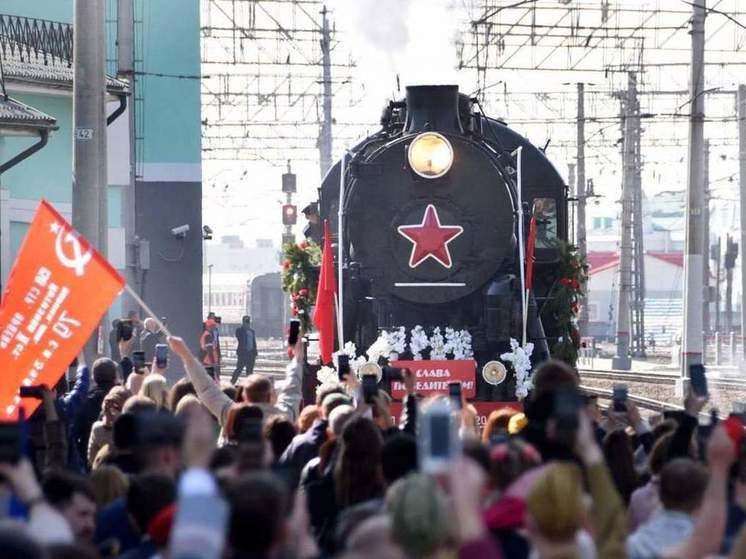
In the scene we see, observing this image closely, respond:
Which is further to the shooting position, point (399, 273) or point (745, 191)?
point (745, 191)

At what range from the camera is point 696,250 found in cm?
2600

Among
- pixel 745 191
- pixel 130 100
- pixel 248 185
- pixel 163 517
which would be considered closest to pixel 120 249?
pixel 130 100

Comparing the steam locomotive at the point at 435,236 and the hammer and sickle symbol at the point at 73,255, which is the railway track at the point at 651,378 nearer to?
the steam locomotive at the point at 435,236

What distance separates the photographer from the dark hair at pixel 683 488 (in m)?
5.96

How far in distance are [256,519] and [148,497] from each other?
4.83ft

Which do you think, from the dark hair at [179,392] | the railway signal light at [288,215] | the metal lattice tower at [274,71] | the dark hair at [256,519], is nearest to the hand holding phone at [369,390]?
the dark hair at [179,392]

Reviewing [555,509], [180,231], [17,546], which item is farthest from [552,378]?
[180,231]

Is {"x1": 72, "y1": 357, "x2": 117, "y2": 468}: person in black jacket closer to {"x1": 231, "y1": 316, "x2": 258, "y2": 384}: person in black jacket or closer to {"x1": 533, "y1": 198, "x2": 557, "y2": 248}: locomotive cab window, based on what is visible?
{"x1": 533, "y1": 198, "x2": 557, "y2": 248}: locomotive cab window

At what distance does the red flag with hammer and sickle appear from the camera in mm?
9172

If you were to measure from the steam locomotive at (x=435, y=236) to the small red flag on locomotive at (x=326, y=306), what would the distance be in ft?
0.86

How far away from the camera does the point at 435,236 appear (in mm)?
14195

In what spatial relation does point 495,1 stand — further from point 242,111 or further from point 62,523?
point 62,523

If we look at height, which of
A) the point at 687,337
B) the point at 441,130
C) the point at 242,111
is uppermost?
the point at 242,111

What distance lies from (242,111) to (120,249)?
18.4 m
